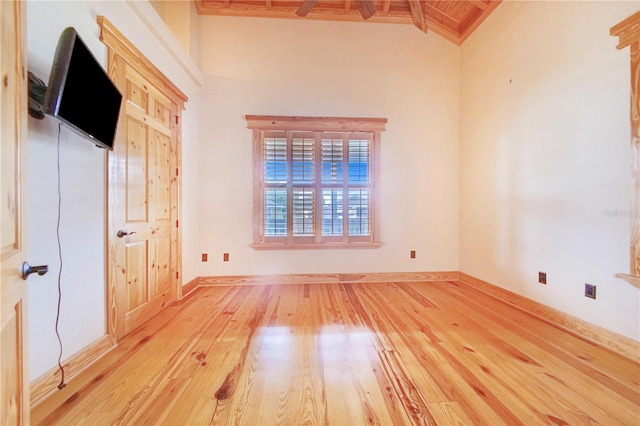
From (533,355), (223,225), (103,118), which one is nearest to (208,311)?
(223,225)

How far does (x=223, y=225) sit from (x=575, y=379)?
3.62 m

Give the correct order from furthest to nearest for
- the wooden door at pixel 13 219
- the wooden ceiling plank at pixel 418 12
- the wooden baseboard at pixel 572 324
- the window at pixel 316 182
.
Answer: the window at pixel 316 182
the wooden ceiling plank at pixel 418 12
the wooden baseboard at pixel 572 324
the wooden door at pixel 13 219

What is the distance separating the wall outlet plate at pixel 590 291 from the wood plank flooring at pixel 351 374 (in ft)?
1.25

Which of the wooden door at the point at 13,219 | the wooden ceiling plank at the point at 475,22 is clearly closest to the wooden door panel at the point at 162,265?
the wooden door at the point at 13,219

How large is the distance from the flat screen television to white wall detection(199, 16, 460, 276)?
70.8 inches

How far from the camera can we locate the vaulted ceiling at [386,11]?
329 cm

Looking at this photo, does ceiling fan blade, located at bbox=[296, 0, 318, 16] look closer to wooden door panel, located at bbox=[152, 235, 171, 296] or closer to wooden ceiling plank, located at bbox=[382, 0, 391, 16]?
wooden ceiling plank, located at bbox=[382, 0, 391, 16]

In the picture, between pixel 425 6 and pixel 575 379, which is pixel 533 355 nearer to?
pixel 575 379

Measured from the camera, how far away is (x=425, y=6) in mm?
3334

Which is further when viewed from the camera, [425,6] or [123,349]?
[425,6]

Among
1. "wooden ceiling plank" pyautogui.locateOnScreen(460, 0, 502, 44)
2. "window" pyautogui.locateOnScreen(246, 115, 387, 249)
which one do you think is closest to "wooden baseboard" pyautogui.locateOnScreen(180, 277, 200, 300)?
"window" pyautogui.locateOnScreen(246, 115, 387, 249)

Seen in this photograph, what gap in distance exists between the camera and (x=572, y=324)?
209 cm

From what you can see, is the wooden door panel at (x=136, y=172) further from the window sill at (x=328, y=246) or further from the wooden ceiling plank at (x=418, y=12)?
the wooden ceiling plank at (x=418, y=12)

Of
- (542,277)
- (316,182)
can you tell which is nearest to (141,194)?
(316,182)
